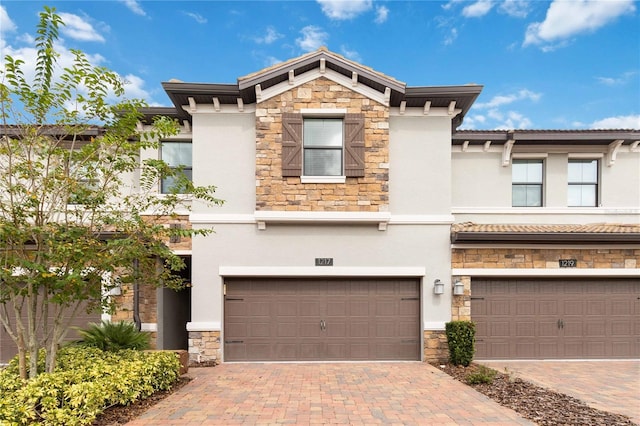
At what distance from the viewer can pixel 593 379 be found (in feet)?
25.7

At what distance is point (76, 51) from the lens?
225 inches

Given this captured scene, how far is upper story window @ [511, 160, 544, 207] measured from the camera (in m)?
11.1

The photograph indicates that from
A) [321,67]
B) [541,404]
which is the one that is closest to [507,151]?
[321,67]

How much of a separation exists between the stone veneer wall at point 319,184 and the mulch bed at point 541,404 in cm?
452

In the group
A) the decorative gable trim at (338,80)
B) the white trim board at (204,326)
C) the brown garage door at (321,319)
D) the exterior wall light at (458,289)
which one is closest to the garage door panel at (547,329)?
the exterior wall light at (458,289)

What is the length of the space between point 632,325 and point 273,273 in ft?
31.7

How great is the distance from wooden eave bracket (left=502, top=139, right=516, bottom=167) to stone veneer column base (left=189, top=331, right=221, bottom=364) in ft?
31.3

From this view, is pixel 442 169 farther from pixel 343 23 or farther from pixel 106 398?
pixel 106 398

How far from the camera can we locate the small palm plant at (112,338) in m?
7.64

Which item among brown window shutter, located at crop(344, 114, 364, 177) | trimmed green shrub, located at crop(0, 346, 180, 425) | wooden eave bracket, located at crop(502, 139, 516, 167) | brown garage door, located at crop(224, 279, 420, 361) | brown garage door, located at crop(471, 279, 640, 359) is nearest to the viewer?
trimmed green shrub, located at crop(0, 346, 180, 425)

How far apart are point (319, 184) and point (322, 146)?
1028 millimetres

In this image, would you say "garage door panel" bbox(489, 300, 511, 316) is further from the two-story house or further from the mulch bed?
the mulch bed

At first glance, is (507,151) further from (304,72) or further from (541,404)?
(541,404)

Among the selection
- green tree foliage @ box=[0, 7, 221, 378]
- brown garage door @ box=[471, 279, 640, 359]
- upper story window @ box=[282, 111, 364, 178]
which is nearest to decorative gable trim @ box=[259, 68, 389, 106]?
upper story window @ box=[282, 111, 364, 178]
